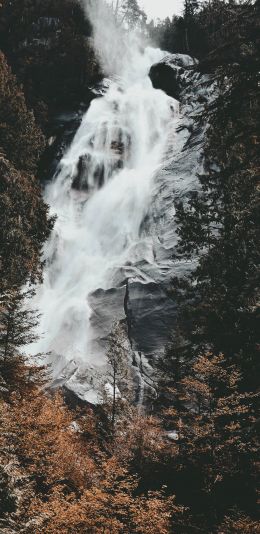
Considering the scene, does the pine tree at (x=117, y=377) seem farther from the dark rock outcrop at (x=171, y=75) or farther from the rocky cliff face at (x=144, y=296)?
the dark rock outcrop at (x=171, y=75)

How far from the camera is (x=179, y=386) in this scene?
2464 centimetres

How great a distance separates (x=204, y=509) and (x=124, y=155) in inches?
1540

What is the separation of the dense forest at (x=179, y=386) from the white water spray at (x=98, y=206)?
552cm

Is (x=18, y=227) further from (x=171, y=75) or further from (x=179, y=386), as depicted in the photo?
(x=171, y=75)

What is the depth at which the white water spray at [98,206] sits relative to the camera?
32.5m

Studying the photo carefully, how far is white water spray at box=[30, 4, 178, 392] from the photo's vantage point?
32531mm

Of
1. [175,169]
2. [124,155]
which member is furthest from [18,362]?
[124,155]

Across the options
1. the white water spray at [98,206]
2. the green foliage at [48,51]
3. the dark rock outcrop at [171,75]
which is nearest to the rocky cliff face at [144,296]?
the white water spray at [98,206]

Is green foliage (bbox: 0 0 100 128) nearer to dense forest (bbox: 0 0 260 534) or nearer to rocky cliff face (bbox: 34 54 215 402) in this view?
rocky cliff face (bbox: 34 54 215 402)

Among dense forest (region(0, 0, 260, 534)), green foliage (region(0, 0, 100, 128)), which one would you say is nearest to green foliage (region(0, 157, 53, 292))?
dense forest (region(0, 0, 260, 534))

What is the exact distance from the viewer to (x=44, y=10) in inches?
2309

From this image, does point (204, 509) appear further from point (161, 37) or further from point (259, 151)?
point (161, 37)

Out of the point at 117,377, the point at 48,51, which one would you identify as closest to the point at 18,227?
the point at 117,377

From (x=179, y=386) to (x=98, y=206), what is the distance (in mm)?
23111
